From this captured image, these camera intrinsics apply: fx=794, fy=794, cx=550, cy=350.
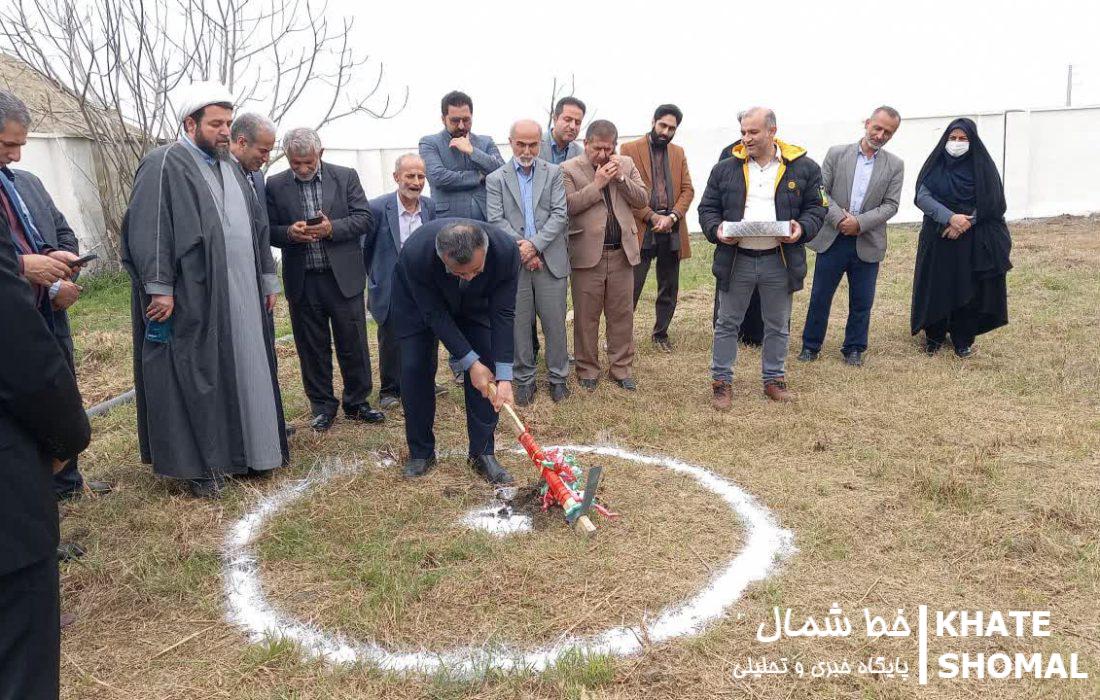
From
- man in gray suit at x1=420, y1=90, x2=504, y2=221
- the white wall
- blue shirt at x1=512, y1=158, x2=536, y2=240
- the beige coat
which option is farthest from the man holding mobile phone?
the white wall

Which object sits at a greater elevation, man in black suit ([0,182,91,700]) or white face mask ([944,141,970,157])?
white face mask ([944,141,970,157])

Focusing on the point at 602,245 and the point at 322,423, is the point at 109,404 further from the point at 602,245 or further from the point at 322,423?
the point at 602,245

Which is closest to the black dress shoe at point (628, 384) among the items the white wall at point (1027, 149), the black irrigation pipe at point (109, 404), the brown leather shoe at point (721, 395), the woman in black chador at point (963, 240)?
the brown leather shoe at point (721, 395)

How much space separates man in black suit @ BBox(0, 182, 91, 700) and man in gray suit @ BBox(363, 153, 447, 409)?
3.44 m

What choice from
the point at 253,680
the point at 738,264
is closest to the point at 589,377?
A: the point at 738,264

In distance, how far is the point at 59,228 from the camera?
4.50 metres

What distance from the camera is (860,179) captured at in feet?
21.1

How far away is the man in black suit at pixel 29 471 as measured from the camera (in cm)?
194

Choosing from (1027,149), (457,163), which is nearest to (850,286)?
(457,163)

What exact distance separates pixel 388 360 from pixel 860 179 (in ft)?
13.2

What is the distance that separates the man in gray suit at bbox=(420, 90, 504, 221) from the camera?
5.90 m

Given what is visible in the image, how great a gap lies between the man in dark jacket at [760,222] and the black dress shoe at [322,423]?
105 inches

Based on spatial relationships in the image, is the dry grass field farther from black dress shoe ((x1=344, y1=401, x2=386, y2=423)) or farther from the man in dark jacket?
the man in dark jacket

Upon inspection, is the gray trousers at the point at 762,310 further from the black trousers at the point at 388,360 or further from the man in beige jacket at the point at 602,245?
the black trousers at the point at 388,360
